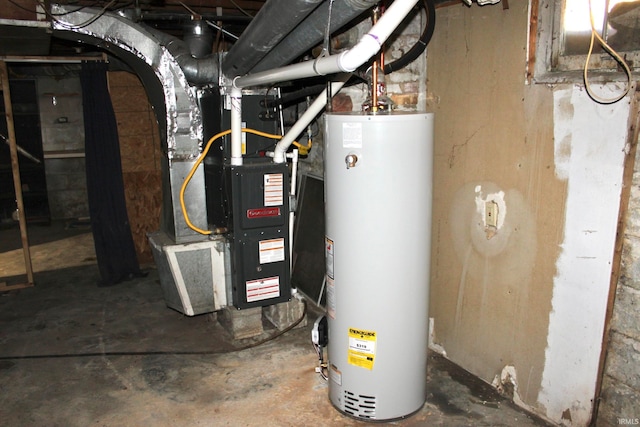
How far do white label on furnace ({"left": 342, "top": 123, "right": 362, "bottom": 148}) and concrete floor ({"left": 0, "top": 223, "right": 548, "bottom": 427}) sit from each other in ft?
4.37

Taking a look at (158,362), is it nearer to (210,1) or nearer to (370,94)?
(370,94)

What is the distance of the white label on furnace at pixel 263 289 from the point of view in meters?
3.21

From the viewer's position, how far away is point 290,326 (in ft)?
11.3

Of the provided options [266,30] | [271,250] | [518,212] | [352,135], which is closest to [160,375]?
[271,250]

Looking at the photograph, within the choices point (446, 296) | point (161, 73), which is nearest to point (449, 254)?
point (446, 296)

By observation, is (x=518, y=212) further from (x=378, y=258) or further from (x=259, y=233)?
(x=259, y=233)

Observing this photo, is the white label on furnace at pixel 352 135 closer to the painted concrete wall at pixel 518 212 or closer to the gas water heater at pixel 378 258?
the gas water heater at pixel 378 258

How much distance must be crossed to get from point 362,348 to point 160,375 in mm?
1284

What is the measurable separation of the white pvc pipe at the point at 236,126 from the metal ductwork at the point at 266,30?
12 centimetres

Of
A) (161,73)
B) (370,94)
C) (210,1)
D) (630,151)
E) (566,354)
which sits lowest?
(566,354)

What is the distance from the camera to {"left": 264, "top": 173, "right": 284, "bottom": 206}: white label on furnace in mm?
3095

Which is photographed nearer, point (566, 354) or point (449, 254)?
point (566, 354)

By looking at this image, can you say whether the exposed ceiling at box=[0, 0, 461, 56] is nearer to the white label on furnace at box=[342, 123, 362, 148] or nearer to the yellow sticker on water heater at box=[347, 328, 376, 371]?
the white label on furnace at box=[342, 123, 362, 148]

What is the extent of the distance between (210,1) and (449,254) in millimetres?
2254
